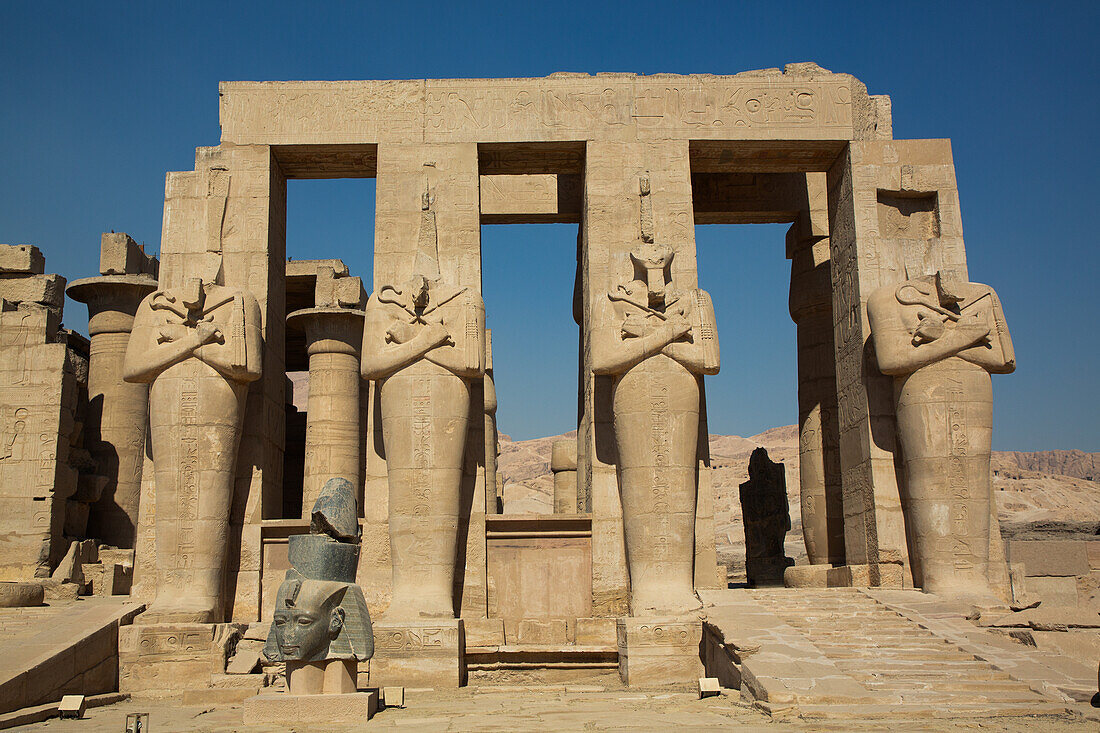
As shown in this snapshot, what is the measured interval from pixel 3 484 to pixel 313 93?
7.61 m

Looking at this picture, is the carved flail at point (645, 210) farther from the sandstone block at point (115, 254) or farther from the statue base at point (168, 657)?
the sandstone block at point (115, 254)

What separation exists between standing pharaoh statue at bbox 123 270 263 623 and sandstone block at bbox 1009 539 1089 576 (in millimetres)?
11525

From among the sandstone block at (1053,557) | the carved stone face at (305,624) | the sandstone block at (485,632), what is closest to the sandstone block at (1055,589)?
the sandstone block at (1053,557)

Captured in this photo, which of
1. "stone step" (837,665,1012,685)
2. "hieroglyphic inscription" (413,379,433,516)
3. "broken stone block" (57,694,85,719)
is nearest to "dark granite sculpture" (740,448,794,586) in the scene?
"hieroglyphic inscription" (413,379,433,516)

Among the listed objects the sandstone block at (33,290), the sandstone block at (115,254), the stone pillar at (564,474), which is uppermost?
the sandstone block at (115,254)

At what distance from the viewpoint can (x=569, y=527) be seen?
13477mm

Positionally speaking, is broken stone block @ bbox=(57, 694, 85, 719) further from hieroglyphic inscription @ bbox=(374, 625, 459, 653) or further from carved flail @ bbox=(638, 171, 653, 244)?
carved flail @ bbox=(638, 171, 653, 244)

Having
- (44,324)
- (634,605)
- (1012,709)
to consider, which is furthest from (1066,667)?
(44,324)

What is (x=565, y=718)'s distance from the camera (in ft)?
28.0

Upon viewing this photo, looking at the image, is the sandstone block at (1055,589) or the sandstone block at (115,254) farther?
the sandstone block at (115,254)

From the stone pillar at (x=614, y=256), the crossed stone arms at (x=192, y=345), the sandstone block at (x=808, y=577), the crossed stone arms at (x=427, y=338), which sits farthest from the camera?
the sandstone block at (x=808, y=577)

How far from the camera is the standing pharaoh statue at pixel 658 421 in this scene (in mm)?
12375

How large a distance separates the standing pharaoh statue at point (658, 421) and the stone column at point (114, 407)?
9697 millimetres

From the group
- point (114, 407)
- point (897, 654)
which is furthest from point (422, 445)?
point (114, 407)
